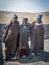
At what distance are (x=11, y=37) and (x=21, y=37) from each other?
0.41 ft

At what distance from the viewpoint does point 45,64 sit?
97.3 inches

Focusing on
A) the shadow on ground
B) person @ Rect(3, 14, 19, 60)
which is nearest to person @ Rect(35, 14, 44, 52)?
the shadow on ground

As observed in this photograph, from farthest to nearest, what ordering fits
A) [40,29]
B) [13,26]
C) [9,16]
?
1. [9,16]
2. [40,29]
3. [13,26]

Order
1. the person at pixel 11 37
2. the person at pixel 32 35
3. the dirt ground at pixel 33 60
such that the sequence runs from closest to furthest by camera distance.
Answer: the dirt ground at pixel 33 60 → the person at pixel 11 37 → the person at pixel 32 35

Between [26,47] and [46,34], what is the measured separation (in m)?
2.05

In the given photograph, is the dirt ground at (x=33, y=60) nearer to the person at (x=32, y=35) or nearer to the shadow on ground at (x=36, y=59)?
the shadow on ground at (x=36, y=59)

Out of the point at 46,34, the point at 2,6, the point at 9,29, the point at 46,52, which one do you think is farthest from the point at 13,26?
the point at 46,34

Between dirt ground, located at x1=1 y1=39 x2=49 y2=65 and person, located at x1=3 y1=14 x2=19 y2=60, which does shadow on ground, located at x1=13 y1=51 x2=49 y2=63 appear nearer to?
dirt ground, located at x1=1 y1=39 x2=49 y2=65

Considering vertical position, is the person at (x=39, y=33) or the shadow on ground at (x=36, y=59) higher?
the person at (x=39, y=33)

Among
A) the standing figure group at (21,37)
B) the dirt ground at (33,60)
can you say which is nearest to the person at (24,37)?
the standing figure group at (21,37)

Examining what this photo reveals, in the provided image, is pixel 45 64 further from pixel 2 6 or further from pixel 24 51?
pixel 2 6

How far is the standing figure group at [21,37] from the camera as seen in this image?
8.68 ft

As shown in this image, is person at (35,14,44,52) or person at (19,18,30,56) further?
person at (35,14,44,52)

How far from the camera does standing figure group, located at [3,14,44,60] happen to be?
2.65 metres
